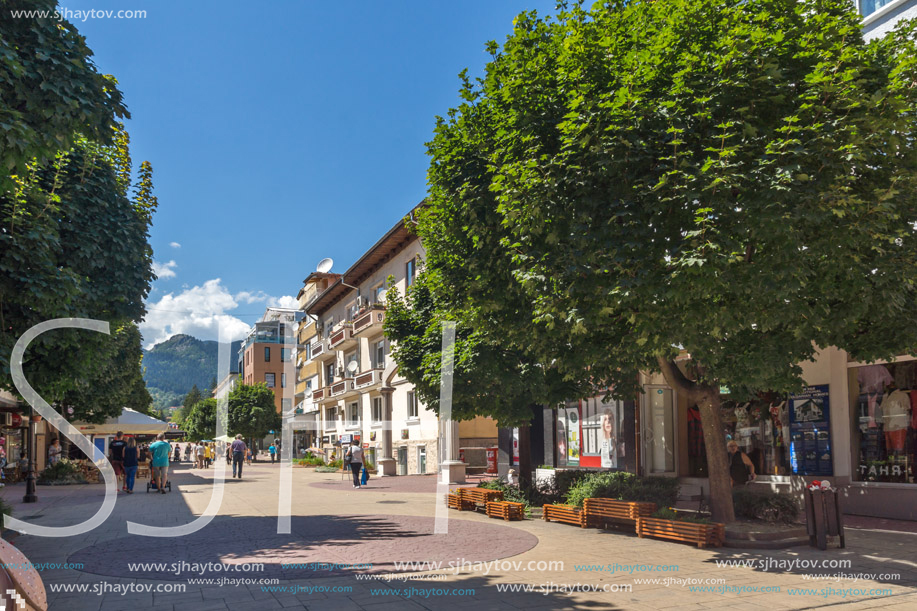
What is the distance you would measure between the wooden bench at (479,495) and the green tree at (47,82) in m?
10.9

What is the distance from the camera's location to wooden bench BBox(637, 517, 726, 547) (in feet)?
33.6

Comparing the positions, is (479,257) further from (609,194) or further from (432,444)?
(432,444)

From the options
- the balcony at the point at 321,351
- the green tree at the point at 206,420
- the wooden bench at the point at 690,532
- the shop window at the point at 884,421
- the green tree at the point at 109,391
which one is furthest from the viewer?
the green tree at the point at 206,420

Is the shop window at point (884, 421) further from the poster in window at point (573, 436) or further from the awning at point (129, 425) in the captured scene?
the awning at point (129, 425)

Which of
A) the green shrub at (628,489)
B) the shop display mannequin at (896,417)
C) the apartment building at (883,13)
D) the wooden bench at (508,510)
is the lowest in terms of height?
the wooden bench at (508,510)

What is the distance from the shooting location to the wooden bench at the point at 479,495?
51.1 feet

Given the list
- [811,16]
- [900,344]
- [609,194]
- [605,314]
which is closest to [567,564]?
[605,314]

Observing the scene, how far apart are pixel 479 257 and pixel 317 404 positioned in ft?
152

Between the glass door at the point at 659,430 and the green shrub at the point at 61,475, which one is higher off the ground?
the glass door at the point at 659,430

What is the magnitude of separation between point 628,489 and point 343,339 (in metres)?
33.4

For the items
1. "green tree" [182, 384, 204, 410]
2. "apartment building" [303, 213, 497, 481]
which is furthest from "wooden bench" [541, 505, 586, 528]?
"green tree" [182, 384, 204, 410]

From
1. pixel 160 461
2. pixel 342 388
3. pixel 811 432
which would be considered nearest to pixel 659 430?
pixel 811 432

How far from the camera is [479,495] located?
15977 millimetres

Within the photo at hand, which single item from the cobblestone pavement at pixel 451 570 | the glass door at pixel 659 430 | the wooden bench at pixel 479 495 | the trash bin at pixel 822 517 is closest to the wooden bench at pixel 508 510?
the cobblestone pavement at pixel 451 570
